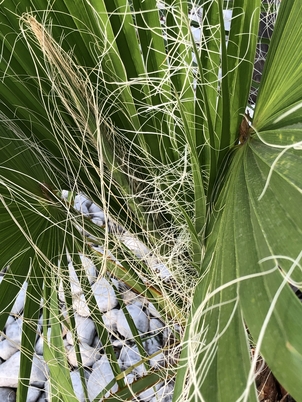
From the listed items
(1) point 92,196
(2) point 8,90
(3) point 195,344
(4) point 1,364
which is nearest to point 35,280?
(1) point 92,196

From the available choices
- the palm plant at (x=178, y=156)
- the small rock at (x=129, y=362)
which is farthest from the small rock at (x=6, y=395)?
the palm plant at (x=178, y=156)

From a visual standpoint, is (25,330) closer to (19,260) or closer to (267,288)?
(19,260)

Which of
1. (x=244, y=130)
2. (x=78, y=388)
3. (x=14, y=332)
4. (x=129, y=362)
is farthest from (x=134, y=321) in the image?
(x=244, y=130)

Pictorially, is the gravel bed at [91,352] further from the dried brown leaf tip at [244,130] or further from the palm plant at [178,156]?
the dried brown leaf tip at [244,130]

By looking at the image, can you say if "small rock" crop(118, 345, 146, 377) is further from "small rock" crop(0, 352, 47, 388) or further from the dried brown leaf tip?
the dried brown leaf tip

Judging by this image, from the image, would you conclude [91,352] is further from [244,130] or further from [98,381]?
[244,130]

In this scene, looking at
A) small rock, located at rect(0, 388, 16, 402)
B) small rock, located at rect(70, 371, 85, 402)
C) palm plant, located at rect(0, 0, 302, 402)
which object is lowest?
A: small rock, located at rect(70, 371, 85, 402)

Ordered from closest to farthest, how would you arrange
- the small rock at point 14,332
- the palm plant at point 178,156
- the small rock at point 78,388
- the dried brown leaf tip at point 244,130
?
the palm plant at point 178,156 → the dried brown leaf tip at point 244,130 → the small rock at point 78,388 → the small rock at point 14,332

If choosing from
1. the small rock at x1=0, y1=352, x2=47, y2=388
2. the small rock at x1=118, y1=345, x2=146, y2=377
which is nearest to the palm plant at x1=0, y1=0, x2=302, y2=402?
the small rock at x1=118, y1=345, x2=146, y2=377
